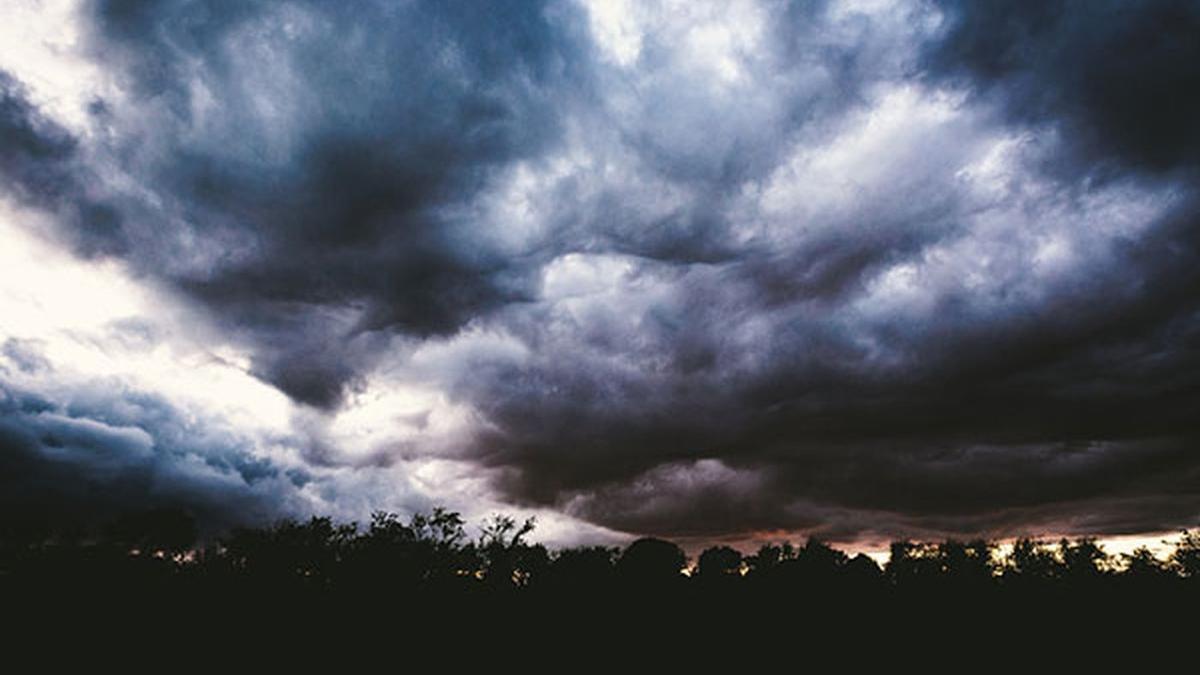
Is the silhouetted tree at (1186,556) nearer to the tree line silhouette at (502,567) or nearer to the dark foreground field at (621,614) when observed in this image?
the tree line silhouette at (502,567)

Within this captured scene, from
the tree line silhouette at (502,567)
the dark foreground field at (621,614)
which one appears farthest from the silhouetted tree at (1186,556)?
the dark foreground field at (621,614)

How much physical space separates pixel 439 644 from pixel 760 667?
23.2 m

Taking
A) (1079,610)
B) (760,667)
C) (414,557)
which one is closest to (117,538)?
(414,557)

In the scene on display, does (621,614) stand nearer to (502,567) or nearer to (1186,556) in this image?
(502,567)

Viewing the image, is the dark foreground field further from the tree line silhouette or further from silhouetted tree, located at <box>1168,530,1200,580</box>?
silhouetted tree, located at <box>1168,530,1200,580</box>

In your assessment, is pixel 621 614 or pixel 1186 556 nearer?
pixel 621 614

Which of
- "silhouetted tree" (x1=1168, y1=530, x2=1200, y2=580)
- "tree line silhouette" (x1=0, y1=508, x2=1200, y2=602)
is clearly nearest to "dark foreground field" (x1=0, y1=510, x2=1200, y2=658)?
"tree line silhouette" (x1=0, y1=508, x2=1200, y2=602)

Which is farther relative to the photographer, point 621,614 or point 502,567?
point 502,567

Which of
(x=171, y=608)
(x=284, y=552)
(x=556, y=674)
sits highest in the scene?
(x=284, y=552)

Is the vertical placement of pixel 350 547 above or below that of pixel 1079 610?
above

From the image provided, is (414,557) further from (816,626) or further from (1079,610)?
(1079,610)

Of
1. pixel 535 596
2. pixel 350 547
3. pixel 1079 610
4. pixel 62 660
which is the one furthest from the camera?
pixel 350 547

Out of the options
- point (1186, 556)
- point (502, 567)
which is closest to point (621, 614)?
point (502, 567)

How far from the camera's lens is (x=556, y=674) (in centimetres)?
4256
